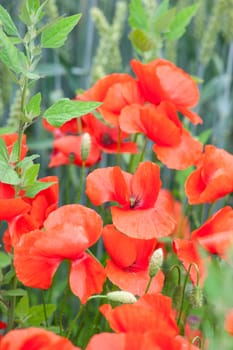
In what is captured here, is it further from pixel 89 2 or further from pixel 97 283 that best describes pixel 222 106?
pixel 97 283

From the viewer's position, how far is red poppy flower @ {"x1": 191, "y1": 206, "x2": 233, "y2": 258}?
2.81 ft

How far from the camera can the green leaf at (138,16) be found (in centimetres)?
118

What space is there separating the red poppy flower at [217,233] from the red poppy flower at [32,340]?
282 millimetres

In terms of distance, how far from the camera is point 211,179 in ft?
3.20

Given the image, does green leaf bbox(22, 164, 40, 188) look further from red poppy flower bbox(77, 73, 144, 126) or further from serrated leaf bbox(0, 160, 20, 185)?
red poppy flower bbox(77, 73, 144, 126)

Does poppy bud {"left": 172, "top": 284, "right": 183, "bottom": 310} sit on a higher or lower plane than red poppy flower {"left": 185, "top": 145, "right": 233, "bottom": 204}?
lower

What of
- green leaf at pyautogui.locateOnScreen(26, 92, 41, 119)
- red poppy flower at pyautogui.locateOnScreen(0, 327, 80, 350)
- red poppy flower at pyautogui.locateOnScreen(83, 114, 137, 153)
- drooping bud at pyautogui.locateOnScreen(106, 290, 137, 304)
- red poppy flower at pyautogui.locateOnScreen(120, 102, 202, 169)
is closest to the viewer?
red poppy flower at pyautogui.locateOnScreen(0, 327, 80, 350)

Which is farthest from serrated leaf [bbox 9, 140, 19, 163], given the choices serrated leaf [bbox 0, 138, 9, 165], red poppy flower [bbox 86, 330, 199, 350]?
red poppy flower [bbox 86, 330, 199, 350]

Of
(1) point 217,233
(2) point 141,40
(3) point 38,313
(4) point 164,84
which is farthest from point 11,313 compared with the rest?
(2) point 141,40

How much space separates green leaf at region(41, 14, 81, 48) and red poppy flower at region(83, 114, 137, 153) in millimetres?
278

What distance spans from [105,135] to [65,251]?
386mm

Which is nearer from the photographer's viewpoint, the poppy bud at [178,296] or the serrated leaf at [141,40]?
the poppy bud at [178,296]

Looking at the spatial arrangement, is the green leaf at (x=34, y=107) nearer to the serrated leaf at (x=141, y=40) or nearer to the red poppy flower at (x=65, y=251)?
the red poppy flower at (x=65, y=251)

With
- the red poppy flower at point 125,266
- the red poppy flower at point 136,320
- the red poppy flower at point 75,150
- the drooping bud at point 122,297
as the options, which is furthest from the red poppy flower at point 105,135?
the red poppy flower at point 136,320
